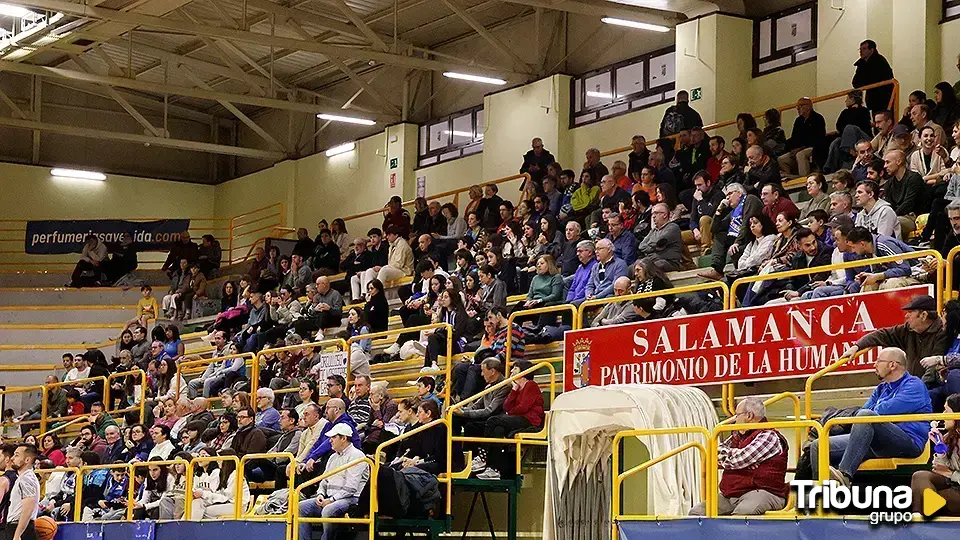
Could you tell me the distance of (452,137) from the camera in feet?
82.7

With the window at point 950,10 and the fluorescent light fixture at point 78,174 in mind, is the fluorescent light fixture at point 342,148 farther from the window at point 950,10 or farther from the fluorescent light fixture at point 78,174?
the window at point 950,10

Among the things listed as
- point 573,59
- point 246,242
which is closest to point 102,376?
point 573,59

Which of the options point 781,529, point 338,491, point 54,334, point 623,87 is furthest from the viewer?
point 54,334

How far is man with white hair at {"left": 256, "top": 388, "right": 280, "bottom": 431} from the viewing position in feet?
47.4

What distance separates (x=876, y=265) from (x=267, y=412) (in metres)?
6.70

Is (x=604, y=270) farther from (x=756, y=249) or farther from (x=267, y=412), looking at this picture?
(x=267, y=412)

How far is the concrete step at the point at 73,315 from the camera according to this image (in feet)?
83.5

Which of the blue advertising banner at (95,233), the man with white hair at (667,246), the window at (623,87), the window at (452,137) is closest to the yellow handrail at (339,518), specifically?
the man with white hair at (667,246)

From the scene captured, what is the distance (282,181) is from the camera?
1145 inches

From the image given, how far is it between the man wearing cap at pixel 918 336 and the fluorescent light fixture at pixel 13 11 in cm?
1287

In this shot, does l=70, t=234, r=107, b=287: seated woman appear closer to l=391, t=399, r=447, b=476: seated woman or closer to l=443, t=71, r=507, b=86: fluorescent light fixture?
l=443, t=71, r=507, b=86: fluorescent light fixture

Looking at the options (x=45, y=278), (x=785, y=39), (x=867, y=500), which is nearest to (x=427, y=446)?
(x=867, y=500)

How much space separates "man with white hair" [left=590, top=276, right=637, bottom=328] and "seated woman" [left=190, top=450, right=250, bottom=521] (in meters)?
3.50

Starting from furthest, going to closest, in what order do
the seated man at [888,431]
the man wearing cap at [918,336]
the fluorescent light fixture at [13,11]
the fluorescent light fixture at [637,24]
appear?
the fluorescent light fixture at [637,24]
the fluorescent light fixture at [13,11]
the man wearing cap at [918,336]
the seated man at [888,431]
